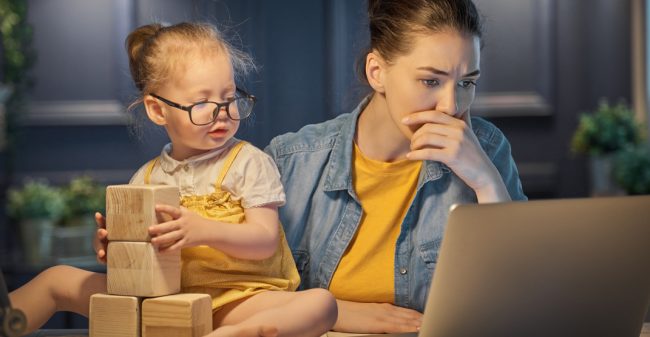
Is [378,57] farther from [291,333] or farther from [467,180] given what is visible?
[291,333]

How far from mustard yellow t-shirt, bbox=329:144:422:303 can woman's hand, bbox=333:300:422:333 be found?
47mm

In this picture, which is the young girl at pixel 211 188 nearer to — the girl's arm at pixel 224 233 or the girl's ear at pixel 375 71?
the girl's arm at pixel 224 233

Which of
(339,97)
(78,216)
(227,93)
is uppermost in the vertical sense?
(227,93)

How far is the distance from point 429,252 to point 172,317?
2.09 ft

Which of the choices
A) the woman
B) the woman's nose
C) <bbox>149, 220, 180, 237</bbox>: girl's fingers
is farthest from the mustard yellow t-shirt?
<bbox>149, 220, 180, 237</bbox>: girl's fingers

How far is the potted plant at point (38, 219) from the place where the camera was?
4355 millimetres

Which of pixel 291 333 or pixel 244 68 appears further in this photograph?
pixel 244 68

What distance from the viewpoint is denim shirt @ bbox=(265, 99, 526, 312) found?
1696 mm

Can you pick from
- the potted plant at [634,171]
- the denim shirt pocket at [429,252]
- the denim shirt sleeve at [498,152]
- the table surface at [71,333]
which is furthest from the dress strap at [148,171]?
the potted plant at [634,171]

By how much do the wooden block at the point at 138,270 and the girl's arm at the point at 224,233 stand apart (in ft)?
0.06

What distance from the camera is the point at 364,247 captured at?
171cm

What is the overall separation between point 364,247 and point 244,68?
39 centimetres

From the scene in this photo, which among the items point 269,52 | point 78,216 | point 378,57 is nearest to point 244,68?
point 378,57

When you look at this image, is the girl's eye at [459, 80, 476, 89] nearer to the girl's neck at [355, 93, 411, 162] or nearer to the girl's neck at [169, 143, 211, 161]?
the girl's neck at [355, 93, 411, 162]
